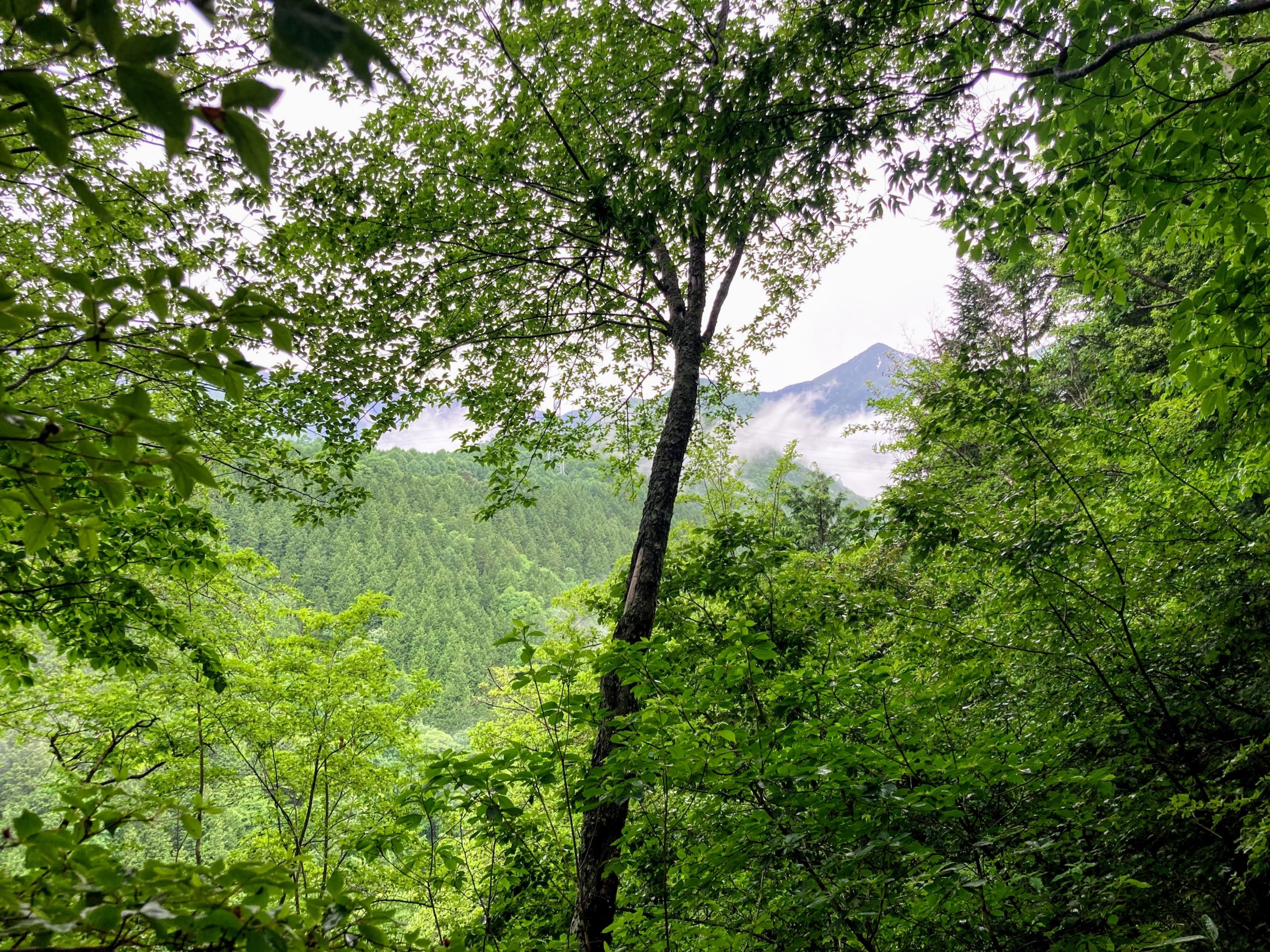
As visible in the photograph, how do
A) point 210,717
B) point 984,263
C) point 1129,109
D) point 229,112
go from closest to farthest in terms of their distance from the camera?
point 229,112 → point 1129,109 → point 210,717 → point 984,263

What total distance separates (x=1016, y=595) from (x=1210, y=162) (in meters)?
2.53

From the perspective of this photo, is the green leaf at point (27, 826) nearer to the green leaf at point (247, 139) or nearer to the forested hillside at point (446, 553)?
the green leaf at point (247, 139)

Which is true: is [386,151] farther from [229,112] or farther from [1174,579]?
[1174,579]

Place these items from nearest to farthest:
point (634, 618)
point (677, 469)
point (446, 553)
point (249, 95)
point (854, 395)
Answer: point (249, 95) < point (634, 618) < point (677, 469) < point (446, 553) < point (854, 395)

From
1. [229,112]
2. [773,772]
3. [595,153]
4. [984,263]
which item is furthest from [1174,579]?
[984,263]

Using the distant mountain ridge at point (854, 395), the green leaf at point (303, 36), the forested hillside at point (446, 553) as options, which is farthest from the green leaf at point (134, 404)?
the forested hillside at point (446, 553)

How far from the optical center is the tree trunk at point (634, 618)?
316 cm

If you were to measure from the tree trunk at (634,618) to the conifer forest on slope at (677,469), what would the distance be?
0.11 feet

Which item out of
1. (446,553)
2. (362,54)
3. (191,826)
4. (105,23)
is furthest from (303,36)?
(446,553)

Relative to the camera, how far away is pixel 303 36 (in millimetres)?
535

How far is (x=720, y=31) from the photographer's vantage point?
5.58 meters

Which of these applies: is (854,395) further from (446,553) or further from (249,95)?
(249,95)

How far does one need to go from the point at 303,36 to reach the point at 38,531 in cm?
91

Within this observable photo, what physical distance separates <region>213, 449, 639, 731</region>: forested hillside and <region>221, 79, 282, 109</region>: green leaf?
47861 mm
